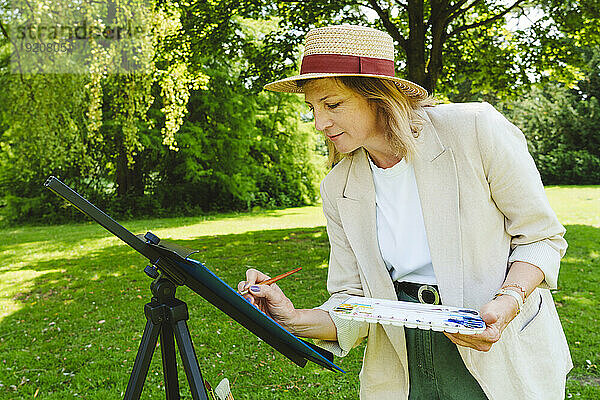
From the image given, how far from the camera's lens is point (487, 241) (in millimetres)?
1763

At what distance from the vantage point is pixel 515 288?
1.65 meters

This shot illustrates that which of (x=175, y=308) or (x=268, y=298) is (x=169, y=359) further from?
(x=268, y=298)

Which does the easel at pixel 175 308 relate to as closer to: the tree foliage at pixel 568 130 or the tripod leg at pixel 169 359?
the tripod leg at pixel 169 359

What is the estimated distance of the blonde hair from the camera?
1817mm

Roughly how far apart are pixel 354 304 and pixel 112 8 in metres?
11.7

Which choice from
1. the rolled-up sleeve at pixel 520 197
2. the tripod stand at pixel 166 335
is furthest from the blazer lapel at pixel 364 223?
the tripod stand at pixel 166 335

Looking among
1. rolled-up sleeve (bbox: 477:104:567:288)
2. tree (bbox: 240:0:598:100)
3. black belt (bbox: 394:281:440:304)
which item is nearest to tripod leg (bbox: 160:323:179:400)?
black belt (bbox: 394:281:440:304)

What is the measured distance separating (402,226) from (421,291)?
0.23 metres

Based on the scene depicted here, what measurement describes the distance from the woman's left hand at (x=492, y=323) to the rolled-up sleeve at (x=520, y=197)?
188 mm

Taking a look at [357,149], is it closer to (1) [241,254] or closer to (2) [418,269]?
(2) [418,269]

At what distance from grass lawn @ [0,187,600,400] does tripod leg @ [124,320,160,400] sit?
2.72 metres

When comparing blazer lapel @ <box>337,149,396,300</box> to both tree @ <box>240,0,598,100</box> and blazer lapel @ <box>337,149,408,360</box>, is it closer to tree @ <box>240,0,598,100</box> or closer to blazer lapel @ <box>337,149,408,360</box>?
blazer lapel @ <box>337,149,408,360</box>

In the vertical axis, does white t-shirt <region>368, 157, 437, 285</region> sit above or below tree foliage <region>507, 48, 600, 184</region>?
above

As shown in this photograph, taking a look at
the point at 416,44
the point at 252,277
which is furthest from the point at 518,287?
→ the point at 416,44
